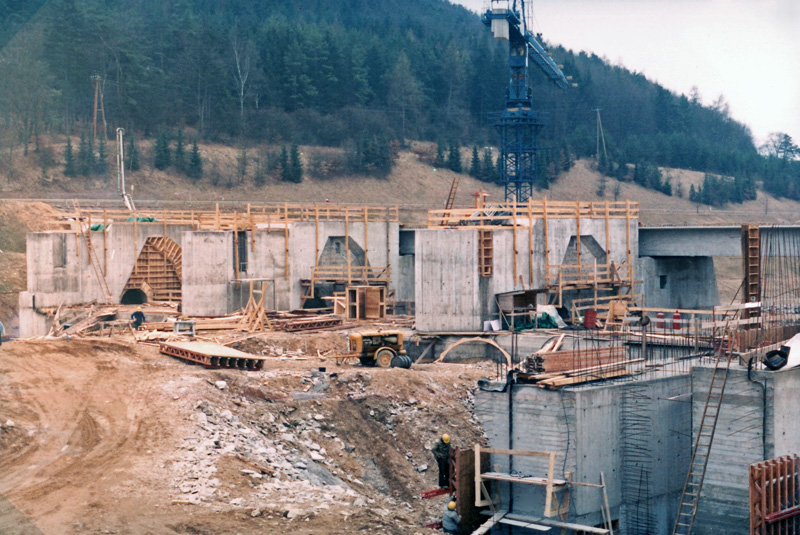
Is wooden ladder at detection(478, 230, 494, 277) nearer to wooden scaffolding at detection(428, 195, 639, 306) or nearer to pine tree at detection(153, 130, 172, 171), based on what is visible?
wooden scaffolding at detection(428, 195, 639, 306)

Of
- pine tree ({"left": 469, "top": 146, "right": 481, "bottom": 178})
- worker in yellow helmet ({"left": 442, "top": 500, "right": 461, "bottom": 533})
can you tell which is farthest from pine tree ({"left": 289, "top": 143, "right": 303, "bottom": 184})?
worker in yellow helmet ({"left": 442, "top": 500, "right": 461, "bottom": 533})

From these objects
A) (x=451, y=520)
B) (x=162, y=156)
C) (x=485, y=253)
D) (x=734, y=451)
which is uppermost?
(x=162, y=156)

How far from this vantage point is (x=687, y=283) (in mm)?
39062

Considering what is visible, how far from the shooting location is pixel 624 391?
67.3 feet

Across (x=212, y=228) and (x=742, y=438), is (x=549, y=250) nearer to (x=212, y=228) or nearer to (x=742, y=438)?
(x=212, y=228)

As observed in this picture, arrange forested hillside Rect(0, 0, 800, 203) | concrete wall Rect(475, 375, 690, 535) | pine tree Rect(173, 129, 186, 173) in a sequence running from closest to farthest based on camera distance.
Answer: concrete wall Rect(475, 375, 690, 535) < forested hillside Rect(0, 0, 800, 203) < pine tree Rect(173, 129, 186, 173)

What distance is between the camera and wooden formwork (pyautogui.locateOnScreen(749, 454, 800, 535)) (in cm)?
1627

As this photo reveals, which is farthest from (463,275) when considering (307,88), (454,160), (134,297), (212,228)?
(307,88)

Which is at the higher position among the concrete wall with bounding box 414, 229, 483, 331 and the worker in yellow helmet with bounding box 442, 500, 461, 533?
the concrete wall with bounding box 414, 229, 483, 331

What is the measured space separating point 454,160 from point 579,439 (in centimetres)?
6287

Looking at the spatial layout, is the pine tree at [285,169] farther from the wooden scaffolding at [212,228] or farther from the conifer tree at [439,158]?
the wooden scaffolding at [212,228]

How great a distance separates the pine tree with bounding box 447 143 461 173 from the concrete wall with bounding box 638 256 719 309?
42.9 metres

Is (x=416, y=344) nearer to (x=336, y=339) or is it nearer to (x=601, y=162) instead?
(x=336, y=339)

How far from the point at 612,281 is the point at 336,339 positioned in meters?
9.86
